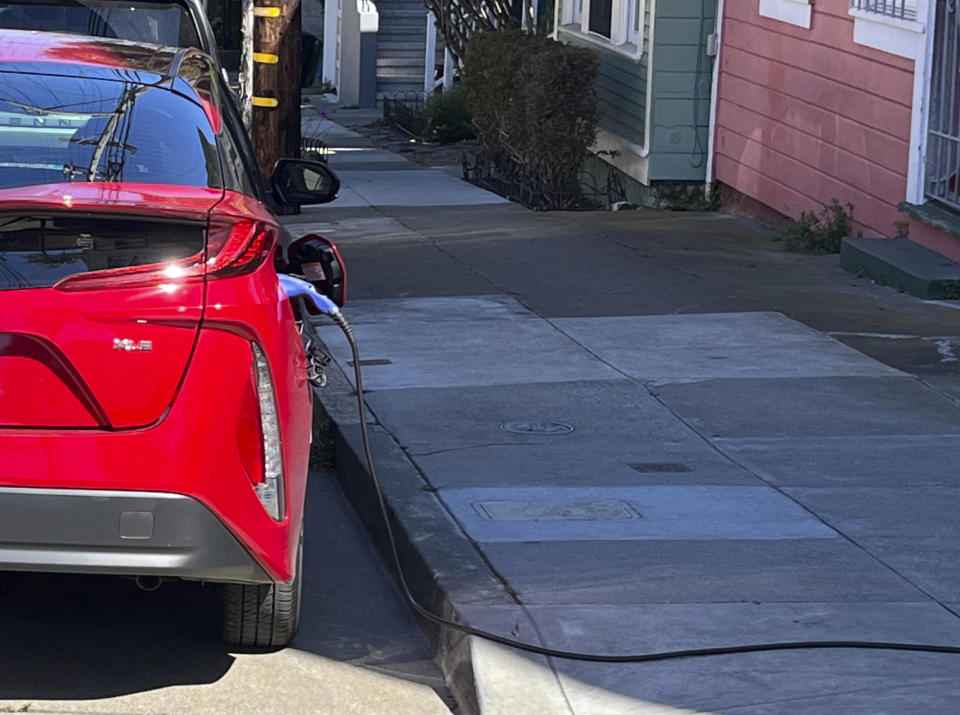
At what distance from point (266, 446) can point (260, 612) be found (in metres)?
0.69

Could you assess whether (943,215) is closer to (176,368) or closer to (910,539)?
(910,539)

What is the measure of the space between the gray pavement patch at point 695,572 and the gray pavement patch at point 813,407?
1660mm

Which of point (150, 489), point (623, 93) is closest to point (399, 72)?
point (623, 93)

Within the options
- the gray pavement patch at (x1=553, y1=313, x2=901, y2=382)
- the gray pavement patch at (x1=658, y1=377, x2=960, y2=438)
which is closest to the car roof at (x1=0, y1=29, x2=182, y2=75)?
Result: the gray pavement patch at (x1=658, y1=377, x2=960, y2=438)

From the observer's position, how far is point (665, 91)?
15.3 m

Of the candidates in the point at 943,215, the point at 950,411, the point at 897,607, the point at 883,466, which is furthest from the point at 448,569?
the point at 943,215

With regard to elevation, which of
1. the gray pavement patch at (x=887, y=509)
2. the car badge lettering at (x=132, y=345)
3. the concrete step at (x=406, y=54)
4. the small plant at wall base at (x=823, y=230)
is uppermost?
the car badge lettering at (x=132, y=345)

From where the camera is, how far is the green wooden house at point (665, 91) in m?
15.2

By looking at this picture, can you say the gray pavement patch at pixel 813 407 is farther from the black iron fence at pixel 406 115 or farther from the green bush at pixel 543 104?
the black iron fence at pixel 406 115

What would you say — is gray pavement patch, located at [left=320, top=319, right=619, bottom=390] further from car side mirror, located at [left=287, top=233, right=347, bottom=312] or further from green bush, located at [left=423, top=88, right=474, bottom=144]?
green bush, located at [left=423, top=88, right=474, bottom=144]

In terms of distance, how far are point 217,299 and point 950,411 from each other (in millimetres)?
4344

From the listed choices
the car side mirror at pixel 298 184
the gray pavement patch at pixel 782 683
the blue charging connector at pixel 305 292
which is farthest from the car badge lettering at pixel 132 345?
the car side mirror at pixel 298 184

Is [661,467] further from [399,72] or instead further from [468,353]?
[399,72]

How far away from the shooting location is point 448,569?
5133 mm
